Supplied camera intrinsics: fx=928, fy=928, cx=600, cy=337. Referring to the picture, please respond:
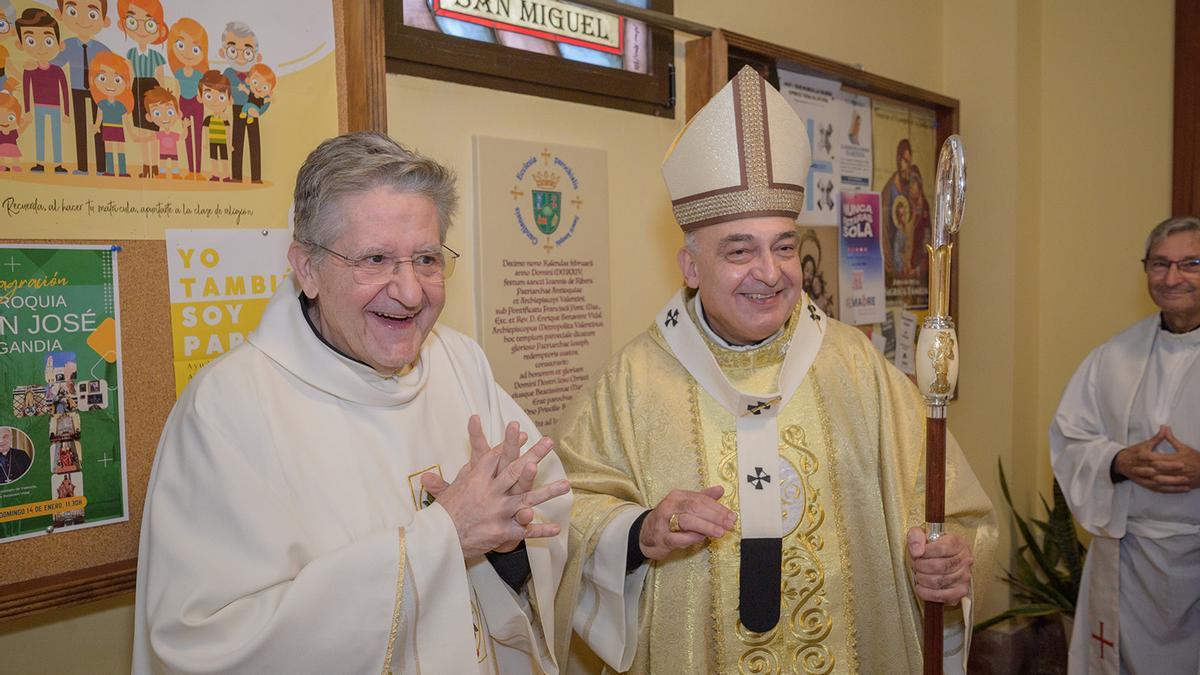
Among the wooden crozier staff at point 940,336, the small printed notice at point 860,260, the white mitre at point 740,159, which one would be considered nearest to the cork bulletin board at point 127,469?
the white mitre at point 740,159

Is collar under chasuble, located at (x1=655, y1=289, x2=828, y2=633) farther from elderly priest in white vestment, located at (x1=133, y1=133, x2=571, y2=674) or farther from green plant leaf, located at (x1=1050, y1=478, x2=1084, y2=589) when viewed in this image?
green plant leaf, located at (x1=1050, y1=478, x2=1084, y2=589)

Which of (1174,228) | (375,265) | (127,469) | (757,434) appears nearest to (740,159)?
(757,434)

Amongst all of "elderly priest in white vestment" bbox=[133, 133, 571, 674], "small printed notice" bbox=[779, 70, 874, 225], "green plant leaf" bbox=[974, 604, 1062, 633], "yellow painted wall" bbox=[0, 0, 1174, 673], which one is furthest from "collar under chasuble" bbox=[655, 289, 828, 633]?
"green plant leaf" bbox=[974, 604, 1062, 633]

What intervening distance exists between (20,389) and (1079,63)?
542 cm

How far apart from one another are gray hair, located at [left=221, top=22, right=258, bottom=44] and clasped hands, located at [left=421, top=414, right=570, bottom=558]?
1.19 meters

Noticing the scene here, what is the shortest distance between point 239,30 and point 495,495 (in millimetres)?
1353

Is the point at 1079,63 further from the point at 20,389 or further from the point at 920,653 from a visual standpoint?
the point at 20,389

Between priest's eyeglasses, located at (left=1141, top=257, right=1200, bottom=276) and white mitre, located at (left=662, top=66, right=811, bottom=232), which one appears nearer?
white mitre, located at (left=662, top=66, right=811, bottom=232)

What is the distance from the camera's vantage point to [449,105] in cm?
289

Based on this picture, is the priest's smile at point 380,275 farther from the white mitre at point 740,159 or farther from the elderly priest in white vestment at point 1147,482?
the elderly priest in white vestment at point 1147,482

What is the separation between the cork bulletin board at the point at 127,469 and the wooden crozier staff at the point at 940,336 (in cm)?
170

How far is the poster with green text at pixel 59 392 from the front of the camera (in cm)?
198

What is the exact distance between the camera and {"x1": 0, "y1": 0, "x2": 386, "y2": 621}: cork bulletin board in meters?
2.01

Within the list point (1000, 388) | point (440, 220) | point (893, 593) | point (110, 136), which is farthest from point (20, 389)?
point (1000, 388)
